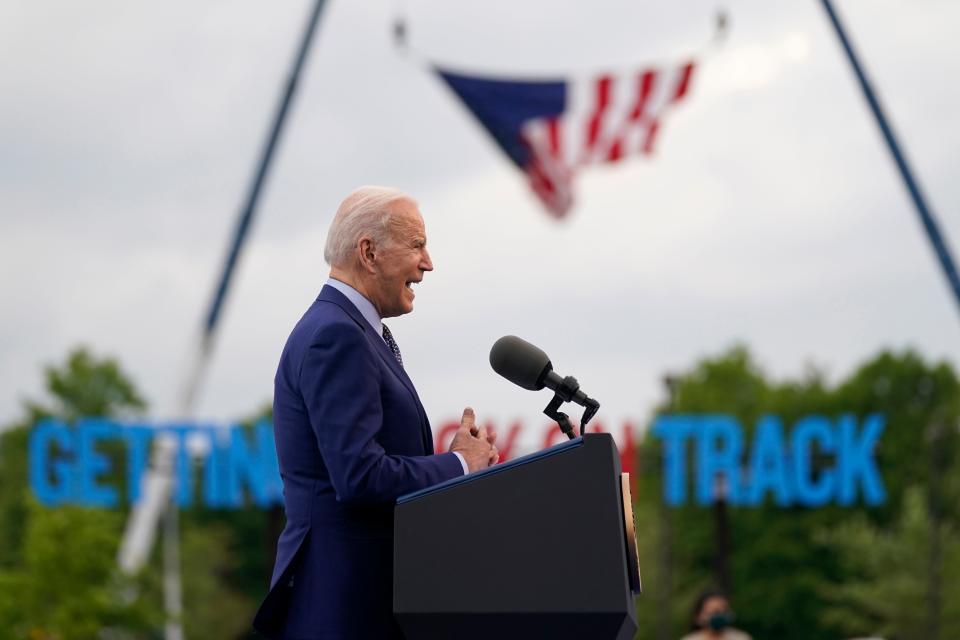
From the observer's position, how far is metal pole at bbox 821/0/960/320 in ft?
70.8

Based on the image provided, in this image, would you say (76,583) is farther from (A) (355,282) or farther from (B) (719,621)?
(A) (355,282)

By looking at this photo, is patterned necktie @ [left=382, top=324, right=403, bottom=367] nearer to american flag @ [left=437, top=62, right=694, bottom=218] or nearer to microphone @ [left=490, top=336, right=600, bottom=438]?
microphone @ [left=490, top=336, right=600, bottom=438]

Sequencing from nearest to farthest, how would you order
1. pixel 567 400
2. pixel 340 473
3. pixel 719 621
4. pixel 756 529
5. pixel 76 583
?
pixel 340 473 → pixel 567 400 → pixel 719 621 → pixel 76 583 → pixel 756 529

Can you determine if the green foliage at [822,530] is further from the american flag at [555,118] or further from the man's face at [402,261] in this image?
the man's face at [402,261]

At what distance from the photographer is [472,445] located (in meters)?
3.47

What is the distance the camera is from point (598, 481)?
122 inches

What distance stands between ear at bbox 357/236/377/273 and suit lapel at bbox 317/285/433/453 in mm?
91

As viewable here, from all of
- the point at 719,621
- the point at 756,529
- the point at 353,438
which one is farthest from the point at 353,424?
the point at 756,529

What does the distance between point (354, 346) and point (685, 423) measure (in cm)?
3464

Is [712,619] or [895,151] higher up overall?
[895,151]

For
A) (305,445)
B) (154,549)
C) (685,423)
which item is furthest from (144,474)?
(305,445)

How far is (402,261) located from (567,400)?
0.51 m

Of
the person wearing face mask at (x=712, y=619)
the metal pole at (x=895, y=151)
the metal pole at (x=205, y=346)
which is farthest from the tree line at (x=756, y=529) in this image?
the person wearing face mask at (x=712, y=619)

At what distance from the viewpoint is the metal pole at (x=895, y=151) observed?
21.6m
